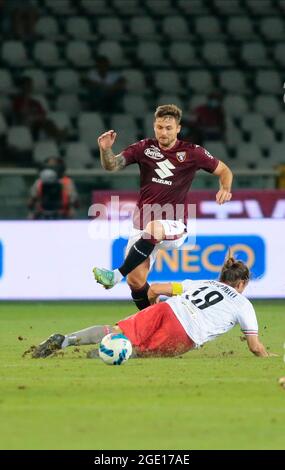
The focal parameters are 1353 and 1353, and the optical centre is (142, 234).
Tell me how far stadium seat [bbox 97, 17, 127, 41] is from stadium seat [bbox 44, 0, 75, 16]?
0.65 meters

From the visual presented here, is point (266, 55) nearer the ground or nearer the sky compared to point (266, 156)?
nearer the sky

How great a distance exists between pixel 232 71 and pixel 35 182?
22.7ft

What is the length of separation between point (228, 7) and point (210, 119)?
4.22m

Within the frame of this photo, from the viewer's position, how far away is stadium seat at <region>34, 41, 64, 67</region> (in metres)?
24.2

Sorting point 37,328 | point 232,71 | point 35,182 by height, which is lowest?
point 37,328

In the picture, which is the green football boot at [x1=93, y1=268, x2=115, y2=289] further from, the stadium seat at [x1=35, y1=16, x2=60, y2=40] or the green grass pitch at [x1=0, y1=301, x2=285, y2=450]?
the stadium seat at [x1=35, y1=16, x2=60, y2=40]

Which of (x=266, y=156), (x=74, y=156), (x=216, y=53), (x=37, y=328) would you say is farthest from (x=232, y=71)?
(x=37, y=328)

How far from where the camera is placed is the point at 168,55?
25.2 meters

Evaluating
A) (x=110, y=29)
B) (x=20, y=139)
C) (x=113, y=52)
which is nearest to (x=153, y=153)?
(x=20, y=139)

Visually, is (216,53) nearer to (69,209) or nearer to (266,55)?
(266,55)

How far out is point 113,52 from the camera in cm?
2459

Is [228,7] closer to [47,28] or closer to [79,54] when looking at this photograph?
[79,54]

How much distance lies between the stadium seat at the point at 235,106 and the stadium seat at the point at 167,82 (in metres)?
0.88

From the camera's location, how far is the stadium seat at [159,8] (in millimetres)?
25722
